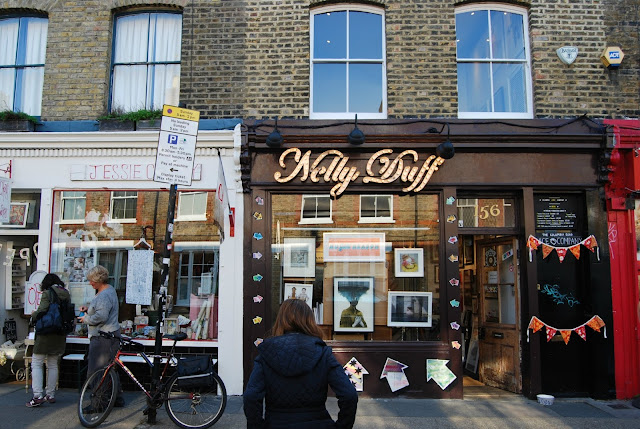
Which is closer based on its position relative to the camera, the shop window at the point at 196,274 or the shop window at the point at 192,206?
the shop window at the point at 196,274

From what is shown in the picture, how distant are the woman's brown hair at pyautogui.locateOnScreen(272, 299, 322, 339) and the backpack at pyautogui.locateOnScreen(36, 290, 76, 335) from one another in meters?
4.68

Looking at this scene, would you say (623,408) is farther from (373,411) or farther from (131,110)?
(131,110)

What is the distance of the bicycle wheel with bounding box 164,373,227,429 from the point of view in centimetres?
618

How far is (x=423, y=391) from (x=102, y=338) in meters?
4.58

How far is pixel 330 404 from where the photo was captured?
24.5 ft

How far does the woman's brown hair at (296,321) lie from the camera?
3.52 m

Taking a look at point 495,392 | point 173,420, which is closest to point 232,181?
point 173,420

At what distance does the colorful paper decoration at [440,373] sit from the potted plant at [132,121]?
572cm

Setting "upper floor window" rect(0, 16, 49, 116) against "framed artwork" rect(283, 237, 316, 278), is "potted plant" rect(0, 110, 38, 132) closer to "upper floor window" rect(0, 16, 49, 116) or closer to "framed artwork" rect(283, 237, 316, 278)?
"upper floor window" rect(0, 16, 49, 116)

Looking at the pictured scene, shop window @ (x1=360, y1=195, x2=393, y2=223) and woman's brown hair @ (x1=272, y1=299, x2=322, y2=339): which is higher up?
shop window @ (x1=360, y1=195, x2=393, y2=223)

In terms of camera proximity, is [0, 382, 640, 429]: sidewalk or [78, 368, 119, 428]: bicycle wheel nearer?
[78, 368, 119, 428]: bicycle wheel

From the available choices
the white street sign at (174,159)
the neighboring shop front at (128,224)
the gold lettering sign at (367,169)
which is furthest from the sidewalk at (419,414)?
the gold lettering sign at (367,169)

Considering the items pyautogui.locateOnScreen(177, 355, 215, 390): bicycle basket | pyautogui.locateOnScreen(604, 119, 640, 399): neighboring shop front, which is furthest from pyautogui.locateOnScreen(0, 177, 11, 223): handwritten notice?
pyautogui.locateOnScreen(604, 119, 640, 399): neighboring shop front

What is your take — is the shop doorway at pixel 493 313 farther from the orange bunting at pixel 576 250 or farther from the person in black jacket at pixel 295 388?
the person in black jacket at pixel 295 388
